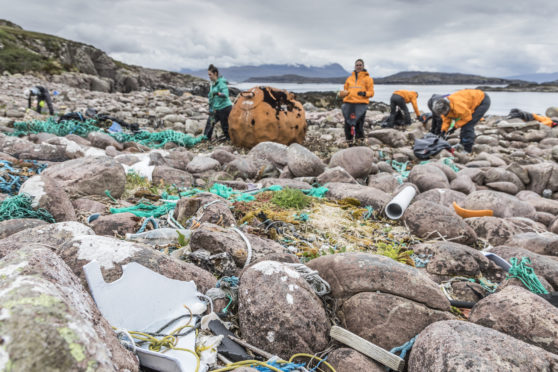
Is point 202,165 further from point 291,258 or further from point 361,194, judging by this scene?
point 291,258

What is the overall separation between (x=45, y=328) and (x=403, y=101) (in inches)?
502

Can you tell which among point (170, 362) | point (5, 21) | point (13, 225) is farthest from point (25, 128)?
point (5, 21)

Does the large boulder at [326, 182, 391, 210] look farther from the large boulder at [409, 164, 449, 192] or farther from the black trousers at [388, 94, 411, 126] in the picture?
the black trousers at [388, 94, 411, 126]

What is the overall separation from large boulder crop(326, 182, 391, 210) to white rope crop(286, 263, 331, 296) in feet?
7.82

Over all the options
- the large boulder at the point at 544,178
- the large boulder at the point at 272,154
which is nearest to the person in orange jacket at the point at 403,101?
the large boulder at the point at 544,178

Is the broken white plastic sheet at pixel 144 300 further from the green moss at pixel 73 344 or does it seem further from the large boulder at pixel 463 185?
the large boulder at pixel 463 185

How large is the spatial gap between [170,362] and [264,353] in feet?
1.82

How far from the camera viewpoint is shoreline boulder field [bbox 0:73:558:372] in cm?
143

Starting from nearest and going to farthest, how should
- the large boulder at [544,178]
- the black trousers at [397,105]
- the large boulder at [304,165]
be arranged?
1. the large boulder at [304,165]
2. the large boulder at [544,178]
3. the black trousers at [397,105]

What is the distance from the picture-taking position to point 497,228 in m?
4.02

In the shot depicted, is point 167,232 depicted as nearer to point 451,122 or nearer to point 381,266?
point 381,266

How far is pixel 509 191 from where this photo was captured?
6117 millimetres

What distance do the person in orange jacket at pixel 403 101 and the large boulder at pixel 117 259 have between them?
11040mm

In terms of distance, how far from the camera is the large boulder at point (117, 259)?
2.13m
